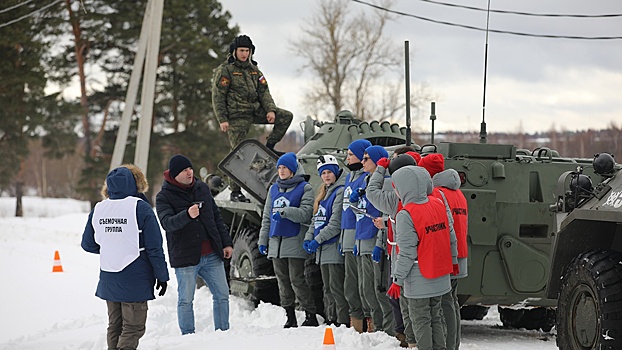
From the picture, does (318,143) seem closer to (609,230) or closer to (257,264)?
(257,264)

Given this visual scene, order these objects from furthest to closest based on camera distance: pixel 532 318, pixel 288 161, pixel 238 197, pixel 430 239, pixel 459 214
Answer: pixel 238 197, pixel 532 318, pixel 288 161, pixel 459 214, pixel 430 239

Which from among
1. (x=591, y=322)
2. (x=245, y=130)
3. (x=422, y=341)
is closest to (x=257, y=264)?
(x=245, y=130)

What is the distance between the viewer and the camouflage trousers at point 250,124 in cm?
1213

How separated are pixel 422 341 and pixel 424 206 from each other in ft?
3.22

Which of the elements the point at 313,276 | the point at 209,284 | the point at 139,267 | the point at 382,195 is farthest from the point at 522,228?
the point at 139,267

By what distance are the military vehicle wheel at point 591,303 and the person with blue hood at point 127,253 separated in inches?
117

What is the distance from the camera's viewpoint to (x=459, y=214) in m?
7.86

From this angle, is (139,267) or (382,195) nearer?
(139,267)

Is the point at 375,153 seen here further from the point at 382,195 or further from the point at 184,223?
the point at 184,223

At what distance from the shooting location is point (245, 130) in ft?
40.1

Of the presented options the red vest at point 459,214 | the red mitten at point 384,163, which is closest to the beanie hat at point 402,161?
the red vest at point 459,214

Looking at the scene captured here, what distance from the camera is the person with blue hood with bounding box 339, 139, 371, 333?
363 inches

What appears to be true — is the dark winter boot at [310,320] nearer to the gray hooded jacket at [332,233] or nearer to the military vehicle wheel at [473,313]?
the gray hooded jacket at [332,233]

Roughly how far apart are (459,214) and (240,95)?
15.9 feet
